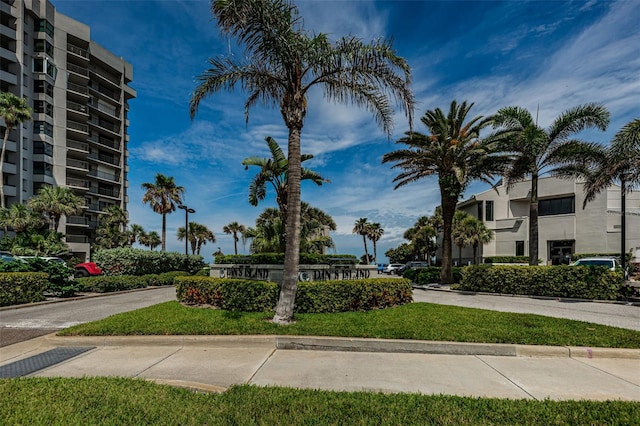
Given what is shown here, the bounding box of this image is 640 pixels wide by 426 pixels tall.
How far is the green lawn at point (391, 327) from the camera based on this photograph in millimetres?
6814

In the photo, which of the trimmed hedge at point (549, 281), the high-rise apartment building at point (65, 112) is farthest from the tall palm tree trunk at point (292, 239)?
the high-rise apartment building at point (65, 112)

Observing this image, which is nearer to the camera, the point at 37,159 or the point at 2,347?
the point at 2,347

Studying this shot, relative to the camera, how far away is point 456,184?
68.2 feet

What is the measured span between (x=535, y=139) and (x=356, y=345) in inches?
638

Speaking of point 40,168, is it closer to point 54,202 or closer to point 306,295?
point 54,202

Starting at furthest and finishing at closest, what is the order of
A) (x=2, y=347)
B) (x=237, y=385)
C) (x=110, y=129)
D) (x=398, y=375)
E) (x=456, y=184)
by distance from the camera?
(x=110, y=129), (x=456, y=184), (x=2, y=347), (x=398, y=375), (x=237, y=385)

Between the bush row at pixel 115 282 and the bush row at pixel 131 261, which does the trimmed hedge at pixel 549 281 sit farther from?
the bush row at pixel 131 261

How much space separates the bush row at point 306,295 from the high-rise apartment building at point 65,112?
38796 mm

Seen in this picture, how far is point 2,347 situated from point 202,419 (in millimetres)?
6469

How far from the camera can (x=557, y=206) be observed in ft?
109

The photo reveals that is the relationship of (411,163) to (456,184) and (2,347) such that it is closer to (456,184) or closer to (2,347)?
(456,184)

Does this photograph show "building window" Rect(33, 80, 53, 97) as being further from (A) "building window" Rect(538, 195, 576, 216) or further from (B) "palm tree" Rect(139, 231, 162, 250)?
(A) "building window" Rect(538, 195, 576, 216)

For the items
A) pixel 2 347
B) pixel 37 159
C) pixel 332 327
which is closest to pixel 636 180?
pixel 332 327

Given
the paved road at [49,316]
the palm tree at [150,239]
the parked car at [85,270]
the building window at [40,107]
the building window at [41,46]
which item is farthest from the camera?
the palm tree at [150,239]
